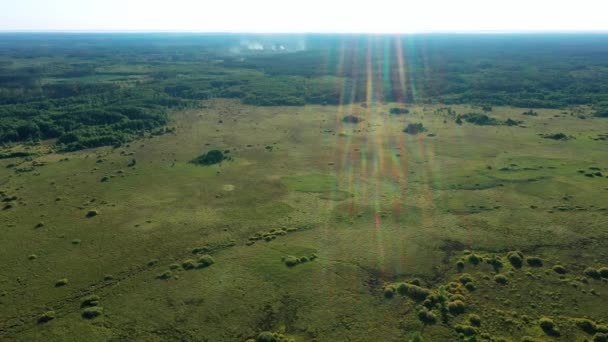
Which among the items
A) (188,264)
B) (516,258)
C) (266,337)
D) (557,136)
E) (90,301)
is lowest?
(90,301)

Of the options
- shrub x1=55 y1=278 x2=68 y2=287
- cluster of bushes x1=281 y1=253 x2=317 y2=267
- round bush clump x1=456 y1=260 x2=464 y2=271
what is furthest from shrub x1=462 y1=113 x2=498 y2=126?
shrub x1=55 y1=278 x2=68 y2=287

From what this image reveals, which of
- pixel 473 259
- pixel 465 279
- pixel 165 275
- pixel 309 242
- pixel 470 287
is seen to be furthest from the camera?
pixel 309 242

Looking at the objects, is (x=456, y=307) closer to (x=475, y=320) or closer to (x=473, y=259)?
(x=475, y=320)

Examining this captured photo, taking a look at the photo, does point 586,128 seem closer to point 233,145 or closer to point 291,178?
point 291,178

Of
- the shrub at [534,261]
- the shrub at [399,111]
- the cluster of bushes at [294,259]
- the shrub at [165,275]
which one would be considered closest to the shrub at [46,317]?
the shrub at [165,275]

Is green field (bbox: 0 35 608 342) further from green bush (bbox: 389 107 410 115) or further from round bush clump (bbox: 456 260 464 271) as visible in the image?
green bush (bbox: 389 107 410 115)

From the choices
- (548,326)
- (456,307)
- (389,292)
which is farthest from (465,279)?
(548,326)

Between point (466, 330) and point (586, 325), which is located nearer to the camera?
point (466, 330)
